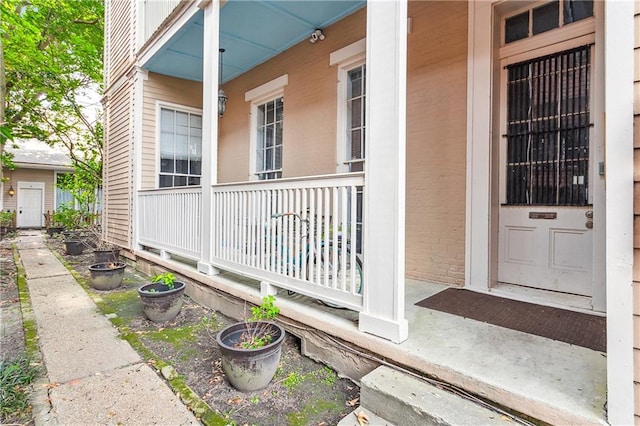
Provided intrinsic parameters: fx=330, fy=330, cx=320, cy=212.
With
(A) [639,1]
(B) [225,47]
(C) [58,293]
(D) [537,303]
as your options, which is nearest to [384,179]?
(A) [639,1]

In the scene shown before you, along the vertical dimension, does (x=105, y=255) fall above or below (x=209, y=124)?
below

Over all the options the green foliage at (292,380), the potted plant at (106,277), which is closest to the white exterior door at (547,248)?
the green foliage at (292,380)

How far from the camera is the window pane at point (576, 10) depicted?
9.31 feet

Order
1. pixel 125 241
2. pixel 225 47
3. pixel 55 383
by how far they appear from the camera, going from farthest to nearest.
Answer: pixel 125 241 < pixel 225 47 < pixel 55 383

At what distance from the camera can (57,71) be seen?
8398mm

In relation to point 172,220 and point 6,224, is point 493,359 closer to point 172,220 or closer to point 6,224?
point 172,220

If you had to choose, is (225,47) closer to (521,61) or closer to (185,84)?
(185,84)

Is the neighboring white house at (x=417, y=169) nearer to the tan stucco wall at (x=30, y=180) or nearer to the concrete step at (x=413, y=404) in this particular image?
the concrete step at (x=413, y=404)

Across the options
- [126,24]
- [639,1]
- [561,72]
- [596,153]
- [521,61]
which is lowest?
[596,153]

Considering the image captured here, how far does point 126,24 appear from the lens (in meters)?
6.65

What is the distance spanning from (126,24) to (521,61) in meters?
7.18

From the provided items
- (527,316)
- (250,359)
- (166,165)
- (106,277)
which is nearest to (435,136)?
(527,316)

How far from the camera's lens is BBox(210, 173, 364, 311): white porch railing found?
2.39 meters

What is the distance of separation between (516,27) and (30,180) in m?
19.7
